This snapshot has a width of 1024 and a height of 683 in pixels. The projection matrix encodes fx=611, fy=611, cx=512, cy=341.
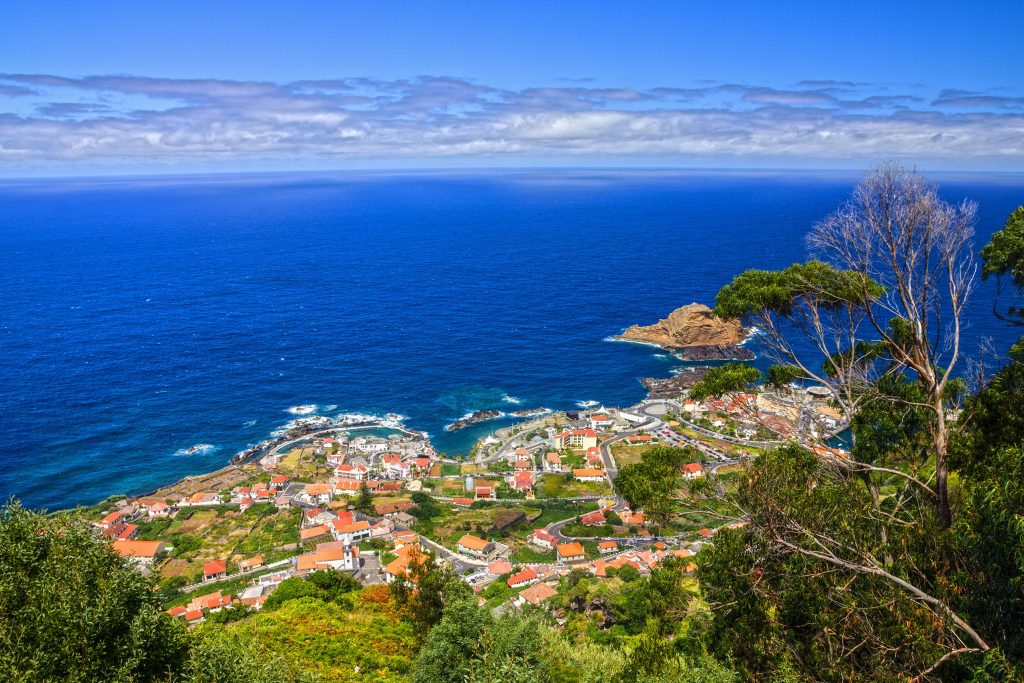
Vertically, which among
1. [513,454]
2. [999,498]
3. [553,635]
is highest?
[999,498]

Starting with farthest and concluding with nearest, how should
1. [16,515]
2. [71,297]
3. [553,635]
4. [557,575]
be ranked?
1. [71,297]
2. [557,575]
3. [553,635]
4. [16,515]

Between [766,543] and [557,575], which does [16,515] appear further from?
[557,575]

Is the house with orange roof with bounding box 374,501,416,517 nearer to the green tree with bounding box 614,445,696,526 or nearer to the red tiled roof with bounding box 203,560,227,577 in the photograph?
the red tiled roof with bounding box 203,560,227,577

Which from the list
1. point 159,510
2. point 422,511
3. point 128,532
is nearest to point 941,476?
point 422,511

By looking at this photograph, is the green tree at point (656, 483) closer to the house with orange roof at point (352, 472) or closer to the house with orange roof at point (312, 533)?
the house with orange roof at point (312, 533)

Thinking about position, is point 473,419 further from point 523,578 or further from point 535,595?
point 535,595

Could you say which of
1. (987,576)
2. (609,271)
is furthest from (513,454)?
(609,271)

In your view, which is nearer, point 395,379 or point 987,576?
point 987,576

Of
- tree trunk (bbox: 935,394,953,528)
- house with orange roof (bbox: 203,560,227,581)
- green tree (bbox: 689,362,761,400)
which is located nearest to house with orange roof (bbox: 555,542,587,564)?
house with orange roof (bbox: 203,560,227,581)
